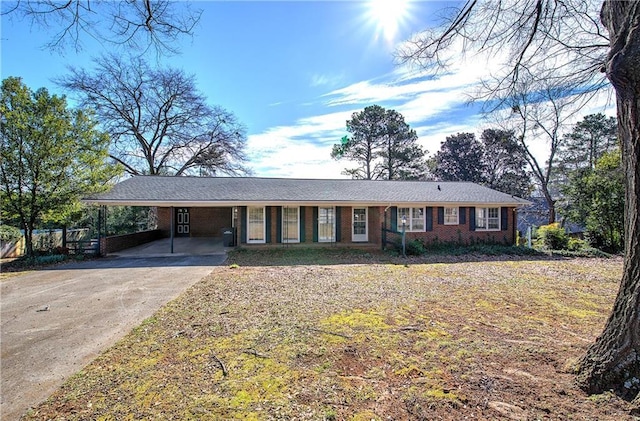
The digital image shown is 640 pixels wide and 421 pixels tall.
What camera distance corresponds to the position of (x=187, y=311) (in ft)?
18.6

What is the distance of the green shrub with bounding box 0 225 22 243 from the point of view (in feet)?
39.5

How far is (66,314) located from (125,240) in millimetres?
10319

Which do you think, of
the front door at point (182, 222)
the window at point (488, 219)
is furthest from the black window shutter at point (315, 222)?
the front door at point (182, 222)

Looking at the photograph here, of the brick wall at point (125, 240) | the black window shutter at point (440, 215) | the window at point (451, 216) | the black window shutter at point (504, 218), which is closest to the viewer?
the brick wall at point (125, 240)

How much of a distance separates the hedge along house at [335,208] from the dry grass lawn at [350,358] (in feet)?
22.5

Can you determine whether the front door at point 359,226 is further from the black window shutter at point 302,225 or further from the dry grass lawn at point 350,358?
the dry grass lawn at point 350,358

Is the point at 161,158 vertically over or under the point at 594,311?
over

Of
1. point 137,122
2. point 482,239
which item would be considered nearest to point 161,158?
point 137,122

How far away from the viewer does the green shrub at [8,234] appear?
1203cm

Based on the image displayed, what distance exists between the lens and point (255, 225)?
14.3 m

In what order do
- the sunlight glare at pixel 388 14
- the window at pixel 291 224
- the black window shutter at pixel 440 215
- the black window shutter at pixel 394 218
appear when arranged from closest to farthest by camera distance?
the sunlight glare at pixel 388 14, the window at pixel 291 224, the black window shutter at pixel 394 218, the black window shutter at pixel 440 215

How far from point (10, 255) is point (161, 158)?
45.9 feet

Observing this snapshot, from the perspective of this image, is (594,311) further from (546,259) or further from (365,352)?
(546,259)

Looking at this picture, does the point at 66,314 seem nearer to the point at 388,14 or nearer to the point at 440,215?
the point at 388,14
